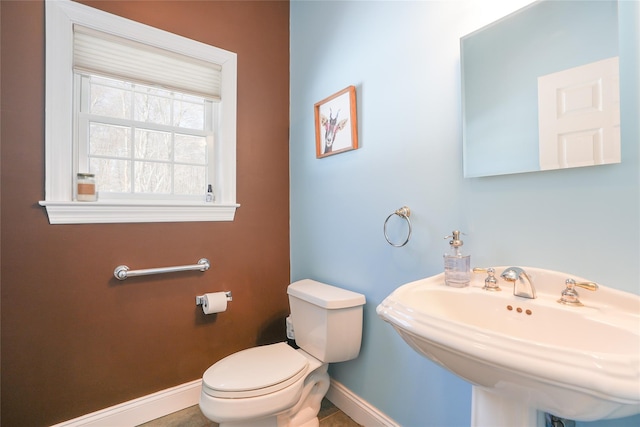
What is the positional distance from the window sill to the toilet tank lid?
2.18ft

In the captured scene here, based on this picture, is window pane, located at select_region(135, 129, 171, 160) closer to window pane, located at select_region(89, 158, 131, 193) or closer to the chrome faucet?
window pane, located at select_region(89, 158, 131, 193)

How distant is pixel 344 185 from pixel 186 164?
0.99m

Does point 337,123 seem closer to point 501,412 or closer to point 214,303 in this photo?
point 214,303

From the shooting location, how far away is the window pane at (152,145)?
166 centimetres

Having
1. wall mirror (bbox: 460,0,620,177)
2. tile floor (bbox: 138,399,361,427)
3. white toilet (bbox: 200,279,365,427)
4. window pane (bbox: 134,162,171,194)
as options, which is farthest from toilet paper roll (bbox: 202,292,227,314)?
wall mirror (bbox: 460,0,620,177)

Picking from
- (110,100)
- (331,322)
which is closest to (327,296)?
(331,322)

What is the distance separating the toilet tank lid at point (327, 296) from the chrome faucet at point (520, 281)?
0.72m

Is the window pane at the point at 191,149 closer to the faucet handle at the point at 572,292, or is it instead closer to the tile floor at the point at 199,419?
the tile floor at the point at 199,419

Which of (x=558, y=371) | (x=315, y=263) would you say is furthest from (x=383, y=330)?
(x=558, y=371)

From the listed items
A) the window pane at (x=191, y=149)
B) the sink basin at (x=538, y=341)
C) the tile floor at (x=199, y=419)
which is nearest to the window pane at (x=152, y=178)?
the window pane at (x=191, y=149)

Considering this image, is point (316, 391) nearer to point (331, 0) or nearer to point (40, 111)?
point (40, 111)

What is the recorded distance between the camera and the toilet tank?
4.57 ft

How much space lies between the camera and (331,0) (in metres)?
1.70

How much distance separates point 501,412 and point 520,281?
1.16 feet
